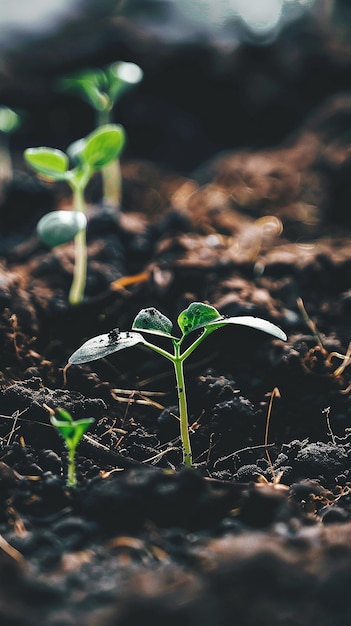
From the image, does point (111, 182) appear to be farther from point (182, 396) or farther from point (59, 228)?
point (182, 396)

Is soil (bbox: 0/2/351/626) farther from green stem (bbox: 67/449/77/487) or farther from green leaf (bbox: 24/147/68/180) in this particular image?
green leaf (bbox: 24/147/68/180)

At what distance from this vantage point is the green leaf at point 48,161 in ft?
4.43

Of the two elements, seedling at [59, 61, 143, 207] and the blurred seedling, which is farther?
the blurred seedling

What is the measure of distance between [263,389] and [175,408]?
0.20 m

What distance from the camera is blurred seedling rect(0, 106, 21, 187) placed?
1.99 meters

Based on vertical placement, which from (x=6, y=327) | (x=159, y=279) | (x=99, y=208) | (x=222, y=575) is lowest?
(x=222, y=575)

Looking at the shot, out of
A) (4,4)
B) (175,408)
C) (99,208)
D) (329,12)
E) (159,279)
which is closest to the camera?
(175,408)

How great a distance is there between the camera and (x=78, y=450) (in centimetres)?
109

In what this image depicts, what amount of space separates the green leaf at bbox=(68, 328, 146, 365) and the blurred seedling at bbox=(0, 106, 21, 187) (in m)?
1.24

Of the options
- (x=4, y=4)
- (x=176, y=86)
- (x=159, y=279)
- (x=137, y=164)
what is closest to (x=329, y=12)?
(x=176, y=86)

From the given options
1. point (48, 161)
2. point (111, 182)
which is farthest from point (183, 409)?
point (111, 182)

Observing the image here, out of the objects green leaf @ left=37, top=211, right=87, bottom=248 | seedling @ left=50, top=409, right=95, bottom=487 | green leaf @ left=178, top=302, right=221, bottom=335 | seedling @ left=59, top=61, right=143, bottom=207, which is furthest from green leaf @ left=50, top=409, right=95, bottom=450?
seedling @ left=59, top=61, right=143, bottom=207

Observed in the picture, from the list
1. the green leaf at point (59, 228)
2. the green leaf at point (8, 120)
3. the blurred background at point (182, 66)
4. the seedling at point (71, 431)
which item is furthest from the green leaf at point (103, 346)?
the blurred background at point (182, 66)

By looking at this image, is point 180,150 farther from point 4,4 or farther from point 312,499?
point 312,499
